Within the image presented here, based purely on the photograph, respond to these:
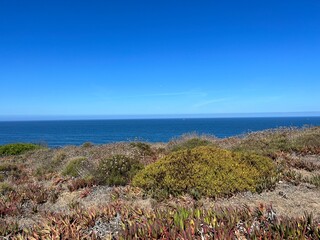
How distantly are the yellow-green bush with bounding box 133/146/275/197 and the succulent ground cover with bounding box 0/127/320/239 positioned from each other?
0.03 metres

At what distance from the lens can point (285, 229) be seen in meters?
3.99

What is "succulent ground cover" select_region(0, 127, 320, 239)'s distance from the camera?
435 centimetres

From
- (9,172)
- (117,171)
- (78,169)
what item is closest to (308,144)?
(117,171)

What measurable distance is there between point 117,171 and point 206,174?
350cm

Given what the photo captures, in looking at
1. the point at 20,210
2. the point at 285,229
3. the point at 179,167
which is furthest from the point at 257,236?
the point at 20,210

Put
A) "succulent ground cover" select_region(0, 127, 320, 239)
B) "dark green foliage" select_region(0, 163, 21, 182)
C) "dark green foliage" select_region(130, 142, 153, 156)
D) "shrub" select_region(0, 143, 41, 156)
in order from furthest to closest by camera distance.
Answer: "shrub" select_region(0, 143, 41, 156) < "dark green foliage" select_region(130, 142, 153, 156) < "dark green foliage" select_region(0, 163, 21, 182) < "succulent ground cover" select_region(0, 127, 320, 239)

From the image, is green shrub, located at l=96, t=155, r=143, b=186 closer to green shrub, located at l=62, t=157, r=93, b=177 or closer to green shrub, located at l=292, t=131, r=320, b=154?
green shrub, located at l=62, t=157, r=93, b=177

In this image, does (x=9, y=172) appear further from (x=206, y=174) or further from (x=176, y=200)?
(x=206, y=174)

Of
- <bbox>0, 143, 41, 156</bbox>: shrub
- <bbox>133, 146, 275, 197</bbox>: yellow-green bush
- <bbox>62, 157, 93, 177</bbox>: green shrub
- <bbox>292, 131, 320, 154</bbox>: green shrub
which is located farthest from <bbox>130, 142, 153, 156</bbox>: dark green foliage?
<bbox>0, 143, 41, 156</bbox>: shrub

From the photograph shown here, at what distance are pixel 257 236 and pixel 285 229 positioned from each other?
1.39 feet

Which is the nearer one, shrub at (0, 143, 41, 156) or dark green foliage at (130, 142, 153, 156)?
dark green foliage at (130, 142, 153, 156)

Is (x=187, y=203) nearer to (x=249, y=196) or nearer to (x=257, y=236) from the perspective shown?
(x=249, y=196)

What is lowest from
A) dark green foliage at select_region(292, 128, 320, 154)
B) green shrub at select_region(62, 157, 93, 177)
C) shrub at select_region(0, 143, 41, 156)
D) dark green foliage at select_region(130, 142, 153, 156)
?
shrub at select_region(0, 143, 41, 156)

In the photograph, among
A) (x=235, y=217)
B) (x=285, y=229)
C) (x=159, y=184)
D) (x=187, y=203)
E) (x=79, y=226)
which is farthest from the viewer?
(x=159, y=184)
